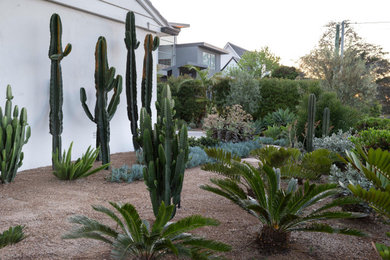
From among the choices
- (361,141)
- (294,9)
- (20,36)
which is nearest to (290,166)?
(361,141)

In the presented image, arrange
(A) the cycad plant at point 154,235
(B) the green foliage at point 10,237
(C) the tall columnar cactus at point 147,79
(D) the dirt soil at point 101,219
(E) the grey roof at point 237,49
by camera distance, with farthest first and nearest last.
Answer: (E) the grey roof at point 237,49 → (C) the tall columnar cactus at point 147,79 → (D) the dirt soil at point 101,219 → (A) the cycad plant at point 154,235 → (B) the green foliage at point 10,237

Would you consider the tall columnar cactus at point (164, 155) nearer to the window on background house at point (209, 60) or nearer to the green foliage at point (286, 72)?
the green foliage at point (286, 72)

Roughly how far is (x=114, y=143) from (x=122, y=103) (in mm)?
1011

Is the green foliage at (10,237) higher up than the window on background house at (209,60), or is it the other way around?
the window on background house at (209,60)

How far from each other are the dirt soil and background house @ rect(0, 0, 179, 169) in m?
1.23

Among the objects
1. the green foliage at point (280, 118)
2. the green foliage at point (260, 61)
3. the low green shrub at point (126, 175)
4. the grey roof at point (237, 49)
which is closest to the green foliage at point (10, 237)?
the low green shrub at point (126, 175)

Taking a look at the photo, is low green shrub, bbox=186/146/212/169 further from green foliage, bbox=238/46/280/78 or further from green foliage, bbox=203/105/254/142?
green foliage, bbox=238/46/280/78

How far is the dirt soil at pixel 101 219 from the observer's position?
3012 millimetres

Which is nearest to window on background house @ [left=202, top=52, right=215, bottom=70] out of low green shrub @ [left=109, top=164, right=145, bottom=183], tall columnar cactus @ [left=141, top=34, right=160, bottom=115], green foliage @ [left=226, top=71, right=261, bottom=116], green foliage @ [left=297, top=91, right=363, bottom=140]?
green foliage @ [left=226, top=71, right=261, bottom=116]

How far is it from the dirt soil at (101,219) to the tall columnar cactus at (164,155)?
1.70ft

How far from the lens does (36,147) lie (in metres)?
6.51

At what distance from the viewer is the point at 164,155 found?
3.34 meters

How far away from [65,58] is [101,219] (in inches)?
169

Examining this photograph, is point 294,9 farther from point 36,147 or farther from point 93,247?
point 93,247
